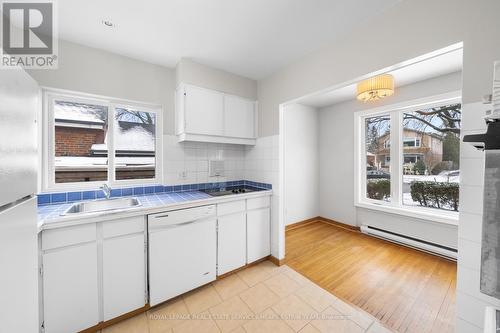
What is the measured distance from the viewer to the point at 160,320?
1.58m

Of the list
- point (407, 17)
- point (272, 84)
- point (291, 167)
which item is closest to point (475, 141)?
point (407, 17)

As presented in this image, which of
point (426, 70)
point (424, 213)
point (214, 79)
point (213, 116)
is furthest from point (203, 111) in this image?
point (424, 213)

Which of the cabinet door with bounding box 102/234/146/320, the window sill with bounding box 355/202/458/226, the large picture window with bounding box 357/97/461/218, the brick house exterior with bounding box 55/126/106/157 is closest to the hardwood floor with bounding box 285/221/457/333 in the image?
the window sill with bounding box 355/202/458/226

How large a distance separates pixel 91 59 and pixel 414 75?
3.71 meters

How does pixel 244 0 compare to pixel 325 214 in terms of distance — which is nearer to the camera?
pixel 244 0

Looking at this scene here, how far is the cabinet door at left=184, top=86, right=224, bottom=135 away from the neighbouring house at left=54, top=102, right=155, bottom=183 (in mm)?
535

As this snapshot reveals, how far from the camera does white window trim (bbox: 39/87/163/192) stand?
5.79ft

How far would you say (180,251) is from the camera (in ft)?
5.92

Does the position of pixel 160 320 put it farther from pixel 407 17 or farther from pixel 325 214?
pixel 325 214

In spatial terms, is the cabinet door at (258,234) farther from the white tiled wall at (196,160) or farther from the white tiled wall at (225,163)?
the white tiled wall at (196,160)

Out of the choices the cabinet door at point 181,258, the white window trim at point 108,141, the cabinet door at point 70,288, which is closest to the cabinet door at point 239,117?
the white window trim at point 108,141

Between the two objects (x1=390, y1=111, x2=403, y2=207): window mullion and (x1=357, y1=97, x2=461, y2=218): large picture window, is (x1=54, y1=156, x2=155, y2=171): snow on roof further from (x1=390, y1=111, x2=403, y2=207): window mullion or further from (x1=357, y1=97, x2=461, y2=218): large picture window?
(x1=390, y1=111, x2=403, y2=207): window mullion

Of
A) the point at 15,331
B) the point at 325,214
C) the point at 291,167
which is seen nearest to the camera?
the point at 15,331

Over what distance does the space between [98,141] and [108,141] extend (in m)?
0.09
